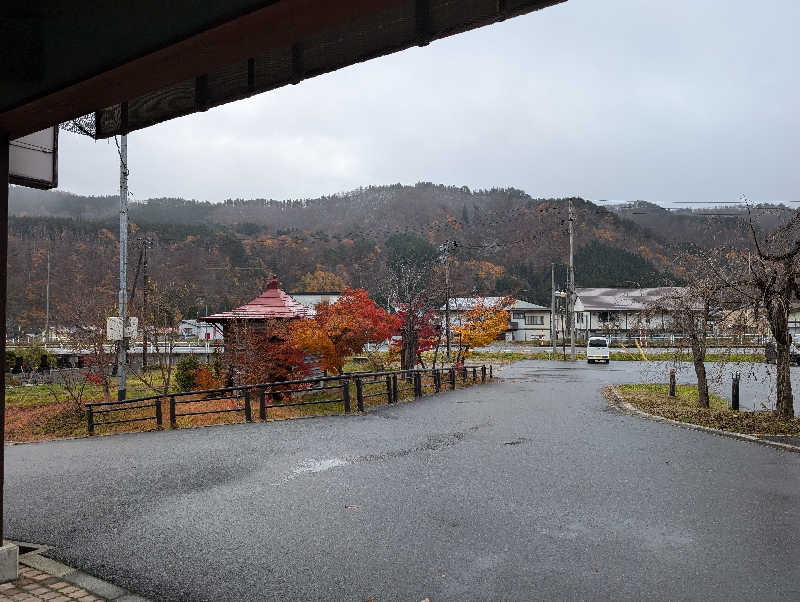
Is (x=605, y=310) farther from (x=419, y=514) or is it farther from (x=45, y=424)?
(x=419, y=514)

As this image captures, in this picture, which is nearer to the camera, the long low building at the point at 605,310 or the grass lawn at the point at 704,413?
the grass lawn at the point at 704,413

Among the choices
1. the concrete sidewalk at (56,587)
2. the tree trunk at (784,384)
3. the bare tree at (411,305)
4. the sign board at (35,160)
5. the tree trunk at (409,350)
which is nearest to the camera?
the concrete sidewalk at (56,587)

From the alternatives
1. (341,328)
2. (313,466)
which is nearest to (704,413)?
(313,466)

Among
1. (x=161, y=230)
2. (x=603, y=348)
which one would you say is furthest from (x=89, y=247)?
(x=603, y=348)

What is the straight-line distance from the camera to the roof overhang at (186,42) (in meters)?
2.93

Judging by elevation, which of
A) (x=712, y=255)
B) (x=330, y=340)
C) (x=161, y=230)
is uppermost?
(x=161, y=230)

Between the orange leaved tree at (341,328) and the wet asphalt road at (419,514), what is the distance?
8264 mm

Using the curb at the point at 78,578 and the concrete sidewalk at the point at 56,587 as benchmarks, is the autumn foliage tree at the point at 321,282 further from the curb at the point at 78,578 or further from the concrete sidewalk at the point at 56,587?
the concrete sidewalk at the point at 56,587

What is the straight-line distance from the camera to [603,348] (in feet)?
117

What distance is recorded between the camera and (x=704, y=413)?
45.0 ft

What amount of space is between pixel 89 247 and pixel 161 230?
57.3 ft

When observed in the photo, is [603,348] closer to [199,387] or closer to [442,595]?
[199,387]

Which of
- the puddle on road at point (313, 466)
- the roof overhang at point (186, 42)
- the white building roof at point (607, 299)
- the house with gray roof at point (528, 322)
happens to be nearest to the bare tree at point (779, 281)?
the puddle on road at point (313, 466)

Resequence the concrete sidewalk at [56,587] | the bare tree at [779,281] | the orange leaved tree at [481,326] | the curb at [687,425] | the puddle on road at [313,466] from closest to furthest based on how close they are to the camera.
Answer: the concrete sidewalk at [56,587]
the puddle on road at [313,466]
the curb at [687,425]
the bare tree at [779,281]
the orange leaved tree at [481,326]
